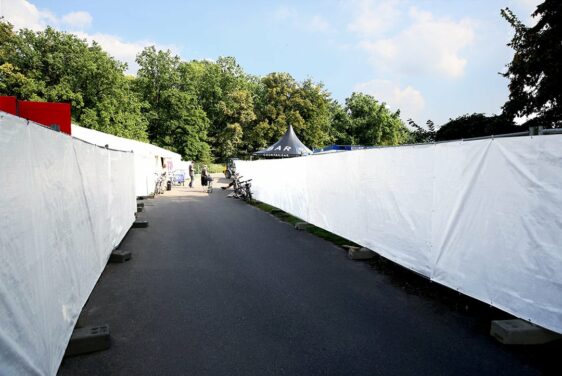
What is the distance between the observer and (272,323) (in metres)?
4.30

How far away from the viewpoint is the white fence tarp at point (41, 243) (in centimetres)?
233

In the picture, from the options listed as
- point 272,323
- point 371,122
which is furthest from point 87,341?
point 371,122

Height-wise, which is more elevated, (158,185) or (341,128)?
(341,128)

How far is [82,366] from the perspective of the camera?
11.0 ft

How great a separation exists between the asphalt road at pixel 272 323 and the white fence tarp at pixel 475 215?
0.55 meters

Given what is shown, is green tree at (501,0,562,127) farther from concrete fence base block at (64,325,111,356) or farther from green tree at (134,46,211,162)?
green tree at (134,46,211,162)

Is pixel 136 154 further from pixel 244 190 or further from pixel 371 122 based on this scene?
pixel 371 122

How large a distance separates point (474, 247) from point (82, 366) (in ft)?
14.7

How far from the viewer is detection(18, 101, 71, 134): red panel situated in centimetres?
597

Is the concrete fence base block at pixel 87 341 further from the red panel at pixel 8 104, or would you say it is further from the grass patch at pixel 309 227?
the grass patch at pixel 309 227

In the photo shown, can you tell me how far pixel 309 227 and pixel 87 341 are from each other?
8.04m

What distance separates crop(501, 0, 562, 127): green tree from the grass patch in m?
11.6

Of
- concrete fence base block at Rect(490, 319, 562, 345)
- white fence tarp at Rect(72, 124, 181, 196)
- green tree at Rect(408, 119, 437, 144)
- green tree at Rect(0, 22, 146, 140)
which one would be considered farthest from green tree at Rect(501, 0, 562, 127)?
green tree at Rect(0, 22, 146, 140)

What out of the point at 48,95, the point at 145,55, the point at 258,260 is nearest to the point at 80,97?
the point at 48,95
